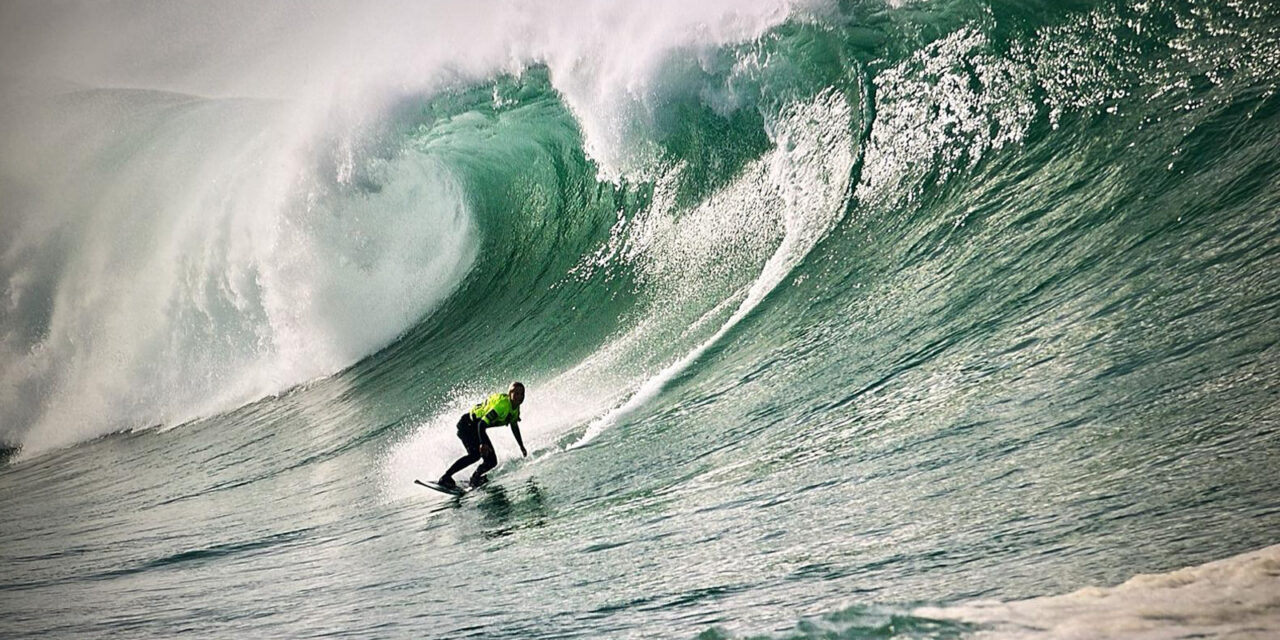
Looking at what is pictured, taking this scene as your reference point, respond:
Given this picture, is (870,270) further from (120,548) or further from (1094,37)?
(120,548)

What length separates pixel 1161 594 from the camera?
270 centimetres

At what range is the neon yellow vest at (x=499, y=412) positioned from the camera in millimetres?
6973

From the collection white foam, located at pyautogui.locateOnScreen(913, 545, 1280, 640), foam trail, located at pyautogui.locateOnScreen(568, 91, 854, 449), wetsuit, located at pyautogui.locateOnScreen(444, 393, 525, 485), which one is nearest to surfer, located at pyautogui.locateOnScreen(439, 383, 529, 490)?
wetsuit, located at pyautogui.locateOnScreen(444, 393, 525, 485)

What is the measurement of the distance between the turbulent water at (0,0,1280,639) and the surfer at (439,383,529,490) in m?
0.25

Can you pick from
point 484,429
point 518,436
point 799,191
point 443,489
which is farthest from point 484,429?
point 799,191

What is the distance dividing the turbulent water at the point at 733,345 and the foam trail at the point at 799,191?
0.13ft

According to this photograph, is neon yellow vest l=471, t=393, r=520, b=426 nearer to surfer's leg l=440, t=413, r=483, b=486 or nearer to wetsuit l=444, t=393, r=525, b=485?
wetsuit l=444, t=393, r=525, b=485

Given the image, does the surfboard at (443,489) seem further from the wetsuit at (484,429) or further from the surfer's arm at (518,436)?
the surfer's arm at (518,436)

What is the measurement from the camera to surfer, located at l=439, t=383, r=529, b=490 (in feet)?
22.9

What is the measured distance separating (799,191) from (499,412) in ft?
10.8

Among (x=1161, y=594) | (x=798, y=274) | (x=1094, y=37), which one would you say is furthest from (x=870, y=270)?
(x=1161, y=594)

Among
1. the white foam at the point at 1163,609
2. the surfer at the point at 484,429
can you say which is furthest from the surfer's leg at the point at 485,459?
the white foam at the point at 1163,609

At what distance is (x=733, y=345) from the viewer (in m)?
7.14

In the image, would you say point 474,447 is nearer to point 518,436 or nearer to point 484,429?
point 484,429
